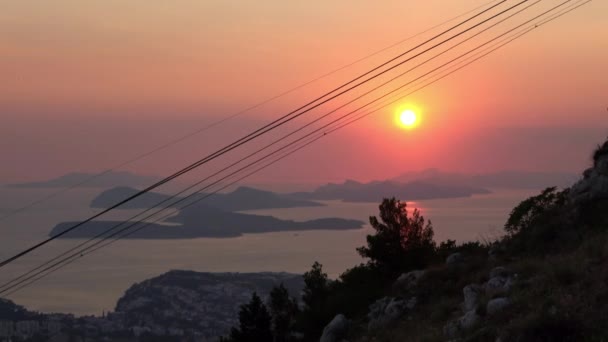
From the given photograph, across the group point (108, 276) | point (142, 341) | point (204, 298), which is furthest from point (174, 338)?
point (108, 276)

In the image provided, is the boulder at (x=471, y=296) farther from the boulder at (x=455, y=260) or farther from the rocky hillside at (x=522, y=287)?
the boulder at (x=455, y=260)

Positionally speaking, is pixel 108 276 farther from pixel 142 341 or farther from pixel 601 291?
pixel 601 291

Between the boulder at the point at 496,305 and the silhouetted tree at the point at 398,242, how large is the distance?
17.6m

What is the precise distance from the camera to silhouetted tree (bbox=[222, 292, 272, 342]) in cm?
2919

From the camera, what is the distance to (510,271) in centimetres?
2038

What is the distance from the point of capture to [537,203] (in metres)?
30.7

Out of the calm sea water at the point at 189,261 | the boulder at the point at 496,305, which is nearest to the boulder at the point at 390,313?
the boulder at the point at 496,305

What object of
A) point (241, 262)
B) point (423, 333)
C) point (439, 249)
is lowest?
point (423, 333)

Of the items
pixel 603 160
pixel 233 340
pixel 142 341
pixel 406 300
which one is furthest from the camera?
pixel 142 341

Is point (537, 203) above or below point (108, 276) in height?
below

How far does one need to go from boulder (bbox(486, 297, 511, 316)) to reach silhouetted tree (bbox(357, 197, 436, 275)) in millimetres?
17623

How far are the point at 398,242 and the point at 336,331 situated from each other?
11.4 metres

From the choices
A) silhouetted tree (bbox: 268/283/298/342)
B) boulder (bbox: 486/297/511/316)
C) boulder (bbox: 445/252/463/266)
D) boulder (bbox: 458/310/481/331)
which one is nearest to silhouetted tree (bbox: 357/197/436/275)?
boulder (bbox: 445/252/463/266)

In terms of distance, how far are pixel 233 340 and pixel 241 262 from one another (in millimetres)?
132202
